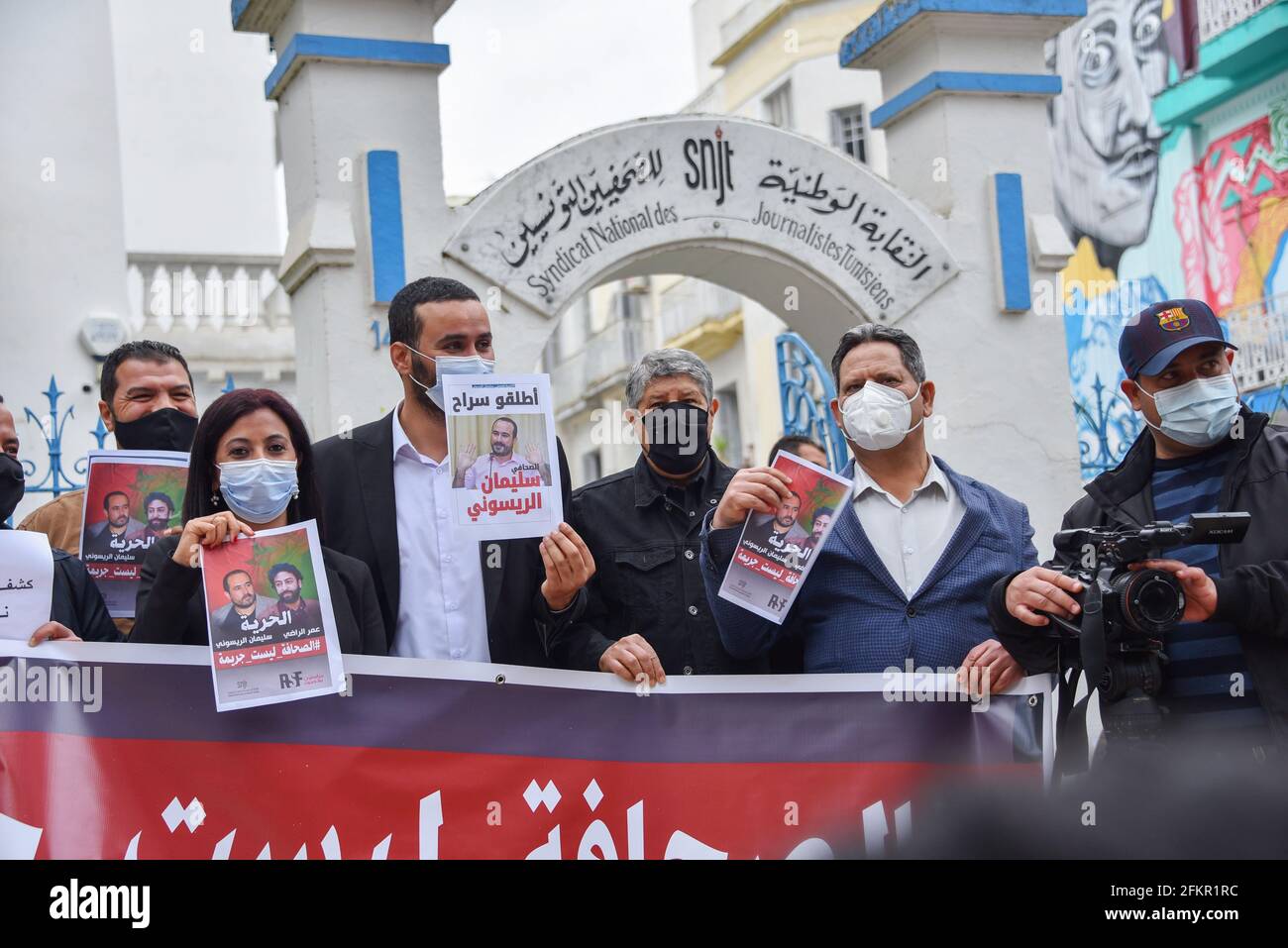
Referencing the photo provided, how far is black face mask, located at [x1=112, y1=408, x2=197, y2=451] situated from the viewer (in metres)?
4.94

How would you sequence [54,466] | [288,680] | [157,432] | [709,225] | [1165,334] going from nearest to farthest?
[288,680]
[1165,334]
[157,432]
[709,225]
[54,466]

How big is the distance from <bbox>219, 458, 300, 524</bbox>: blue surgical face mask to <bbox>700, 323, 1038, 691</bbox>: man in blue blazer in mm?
1135

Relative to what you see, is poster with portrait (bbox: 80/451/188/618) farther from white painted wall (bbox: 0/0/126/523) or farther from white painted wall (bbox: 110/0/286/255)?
white painted wall (bbox: 110/0/286/255)

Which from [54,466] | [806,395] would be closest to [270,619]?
[54,466]

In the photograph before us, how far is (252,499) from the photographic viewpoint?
3.98m

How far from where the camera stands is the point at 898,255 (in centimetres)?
808

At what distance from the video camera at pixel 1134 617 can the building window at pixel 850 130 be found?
76.2 feet

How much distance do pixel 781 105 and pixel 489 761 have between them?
2443 centimetres

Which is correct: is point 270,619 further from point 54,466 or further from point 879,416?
point 54,466

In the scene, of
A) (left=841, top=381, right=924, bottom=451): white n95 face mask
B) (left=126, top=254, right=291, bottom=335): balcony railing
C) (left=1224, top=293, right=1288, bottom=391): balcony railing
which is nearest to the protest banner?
(left=841, top=381, right=924, bottom=451): white n95 face mask

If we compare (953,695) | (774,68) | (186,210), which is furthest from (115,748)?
(774,68)

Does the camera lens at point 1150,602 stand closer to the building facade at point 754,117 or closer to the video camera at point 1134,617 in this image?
the video camera at point 1134,617

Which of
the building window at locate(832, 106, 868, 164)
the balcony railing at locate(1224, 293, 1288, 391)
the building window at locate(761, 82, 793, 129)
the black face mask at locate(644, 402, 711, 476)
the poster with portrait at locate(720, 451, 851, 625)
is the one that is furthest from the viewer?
the building window at locate(761, 82, 793, 129)
